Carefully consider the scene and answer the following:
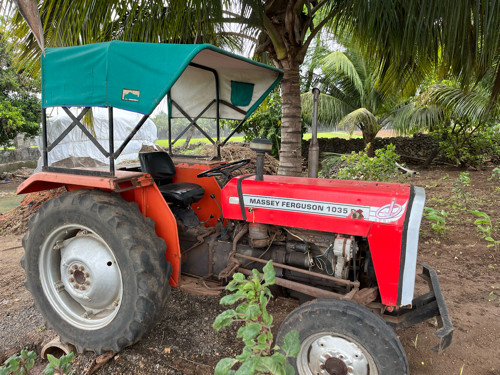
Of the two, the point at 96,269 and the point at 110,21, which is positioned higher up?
the point at 110,21

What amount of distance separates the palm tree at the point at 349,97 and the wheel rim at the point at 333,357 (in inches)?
350

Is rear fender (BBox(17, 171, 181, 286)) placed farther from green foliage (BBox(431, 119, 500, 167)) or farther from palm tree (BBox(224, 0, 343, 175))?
green foliage (BBox(431, 119, 500, 167))

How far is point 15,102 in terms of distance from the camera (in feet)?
36.4

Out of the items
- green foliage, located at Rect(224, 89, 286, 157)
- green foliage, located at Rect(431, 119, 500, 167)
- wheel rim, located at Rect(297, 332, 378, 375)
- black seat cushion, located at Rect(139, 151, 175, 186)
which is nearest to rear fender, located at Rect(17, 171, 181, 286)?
black seat cushion, located at Rect(139, 151, 175, 186)

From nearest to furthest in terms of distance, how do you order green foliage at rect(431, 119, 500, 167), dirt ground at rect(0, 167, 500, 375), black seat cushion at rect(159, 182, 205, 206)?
dirt ground at rect(0, 167, 500, 375), black seat cushion at rect(159, 182, 205, 206), green foliage at rect(431, 119, 500, 167)

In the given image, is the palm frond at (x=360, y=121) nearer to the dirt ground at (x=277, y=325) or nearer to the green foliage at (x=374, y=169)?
the green foliage at (x=374, y=169)

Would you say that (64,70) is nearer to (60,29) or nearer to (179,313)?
(179,313)

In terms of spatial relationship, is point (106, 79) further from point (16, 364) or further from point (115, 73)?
point (16, 364)

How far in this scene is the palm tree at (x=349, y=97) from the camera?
34.4ft

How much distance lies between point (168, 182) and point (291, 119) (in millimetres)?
2000

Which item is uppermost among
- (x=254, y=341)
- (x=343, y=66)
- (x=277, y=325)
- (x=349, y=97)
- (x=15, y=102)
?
(x=343, y=66)

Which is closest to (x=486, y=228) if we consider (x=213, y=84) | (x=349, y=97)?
(x=213, y=84)

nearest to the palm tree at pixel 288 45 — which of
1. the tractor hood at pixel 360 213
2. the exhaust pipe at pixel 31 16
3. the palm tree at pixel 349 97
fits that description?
the tractor hood at pixel 360 213

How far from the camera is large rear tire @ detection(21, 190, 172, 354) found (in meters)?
2.20
